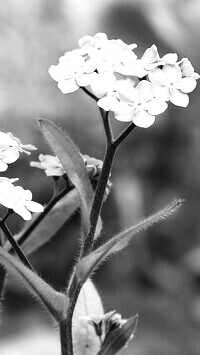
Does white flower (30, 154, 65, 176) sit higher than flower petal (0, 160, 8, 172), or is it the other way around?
flower petal (0, 160, 8, 172)

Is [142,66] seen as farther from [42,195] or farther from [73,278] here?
[42,195]

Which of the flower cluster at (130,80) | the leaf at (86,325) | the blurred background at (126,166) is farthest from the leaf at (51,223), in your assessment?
the blurred background at (126,166)

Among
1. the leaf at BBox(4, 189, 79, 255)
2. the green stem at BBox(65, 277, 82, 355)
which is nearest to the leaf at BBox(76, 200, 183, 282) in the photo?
the green stem at BBox(65, 277, 82, 355)

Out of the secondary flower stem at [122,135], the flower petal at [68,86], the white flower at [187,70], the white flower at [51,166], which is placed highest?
the white flower at [187,70]

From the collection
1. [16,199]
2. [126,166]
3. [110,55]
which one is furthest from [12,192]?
[126,166]

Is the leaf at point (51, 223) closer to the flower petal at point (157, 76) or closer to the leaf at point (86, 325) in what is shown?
the leaf at point (86, 325)

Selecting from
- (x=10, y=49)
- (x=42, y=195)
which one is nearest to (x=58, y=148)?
(x=42, y=195)

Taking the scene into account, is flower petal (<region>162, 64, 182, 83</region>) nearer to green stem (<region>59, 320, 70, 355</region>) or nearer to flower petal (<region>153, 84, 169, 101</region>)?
flower petal (<region>153, 84, 169, 101</region>)
